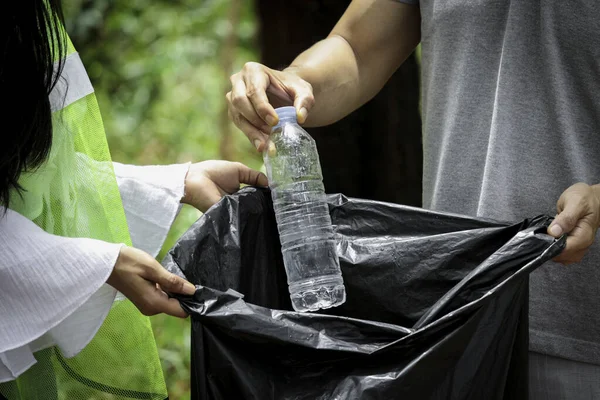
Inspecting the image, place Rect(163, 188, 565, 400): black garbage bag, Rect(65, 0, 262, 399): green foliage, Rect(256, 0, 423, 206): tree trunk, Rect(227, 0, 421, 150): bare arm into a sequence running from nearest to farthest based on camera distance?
Rect(163, 188, 565, 400): black garbage bag < Rect(227, 0, 421, 150): bare arm < Rect(256, 0, 423, 206): tree trunk < Rect(65, 0, 262, 399): green foliage

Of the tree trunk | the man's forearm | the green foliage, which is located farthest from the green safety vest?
the green foliage

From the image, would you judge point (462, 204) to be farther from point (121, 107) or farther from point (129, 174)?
point (121, 107)

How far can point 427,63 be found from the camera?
6.78ft

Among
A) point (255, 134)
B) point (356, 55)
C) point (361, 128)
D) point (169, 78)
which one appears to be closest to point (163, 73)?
point (169, 78)

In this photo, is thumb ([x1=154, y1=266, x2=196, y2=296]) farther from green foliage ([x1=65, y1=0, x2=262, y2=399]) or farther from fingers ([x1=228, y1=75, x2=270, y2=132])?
green foliage ([x1=65, y1=0, x2=262, y2=399])

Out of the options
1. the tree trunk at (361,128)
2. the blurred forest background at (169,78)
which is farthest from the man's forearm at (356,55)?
the blurred forest background at (169,78)

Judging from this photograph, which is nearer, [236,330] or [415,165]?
[236,330]

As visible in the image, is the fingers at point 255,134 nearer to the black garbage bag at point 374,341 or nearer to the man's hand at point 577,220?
the black garbage bag at point 374,341

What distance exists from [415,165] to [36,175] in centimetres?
206

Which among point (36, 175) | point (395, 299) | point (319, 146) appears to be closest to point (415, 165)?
point (319, 146)

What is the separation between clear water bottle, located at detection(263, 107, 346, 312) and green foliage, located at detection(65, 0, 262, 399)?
441cm

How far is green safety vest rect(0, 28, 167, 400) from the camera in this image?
1664mm

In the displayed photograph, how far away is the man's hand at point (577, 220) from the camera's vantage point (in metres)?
1.51

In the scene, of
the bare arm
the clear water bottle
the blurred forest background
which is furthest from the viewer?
the blurred forest background
